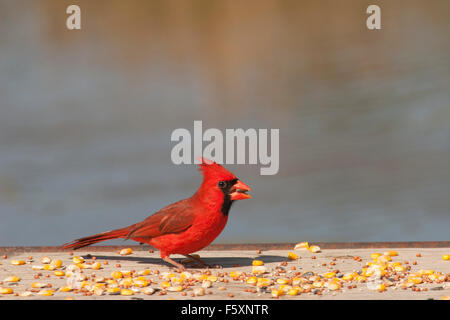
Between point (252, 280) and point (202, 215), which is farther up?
point (202, 215)

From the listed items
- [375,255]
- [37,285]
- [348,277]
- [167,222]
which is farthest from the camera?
[375,255]

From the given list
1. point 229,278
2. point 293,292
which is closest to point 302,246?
point 229,278

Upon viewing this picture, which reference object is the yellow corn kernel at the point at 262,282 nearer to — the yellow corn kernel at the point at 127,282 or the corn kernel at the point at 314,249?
the yellow corn kernel at the point at 127,282

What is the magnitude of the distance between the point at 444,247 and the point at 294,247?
115 centimetres

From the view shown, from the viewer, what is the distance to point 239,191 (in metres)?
4.57

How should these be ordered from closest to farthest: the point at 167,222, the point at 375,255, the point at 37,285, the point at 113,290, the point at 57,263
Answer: the point at 113,290 < the point at 37,285 < the point at 167,222 < the point at 57,263 < the point at 375,255

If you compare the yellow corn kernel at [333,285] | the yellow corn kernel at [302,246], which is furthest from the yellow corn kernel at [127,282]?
the yellow corn kernel at [302,246]

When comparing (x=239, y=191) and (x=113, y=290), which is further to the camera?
(x=239, y=191)

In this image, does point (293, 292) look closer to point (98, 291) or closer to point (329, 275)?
point (329, 275)

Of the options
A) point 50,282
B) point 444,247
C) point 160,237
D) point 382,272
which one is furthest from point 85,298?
point 444,247

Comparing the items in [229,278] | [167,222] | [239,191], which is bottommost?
[229,278]

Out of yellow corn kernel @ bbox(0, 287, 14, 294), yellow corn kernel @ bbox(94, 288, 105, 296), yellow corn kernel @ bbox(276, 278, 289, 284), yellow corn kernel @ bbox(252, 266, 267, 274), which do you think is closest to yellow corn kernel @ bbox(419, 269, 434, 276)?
yellow corn kernel @ bbox(276, 278, 289, 284)

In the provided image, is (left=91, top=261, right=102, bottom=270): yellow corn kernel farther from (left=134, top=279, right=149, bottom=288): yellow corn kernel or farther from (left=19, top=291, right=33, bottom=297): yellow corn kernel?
(left=19, top=291, right=33, bottom=297): yellow corn kernel

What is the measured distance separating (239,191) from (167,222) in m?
0.54
